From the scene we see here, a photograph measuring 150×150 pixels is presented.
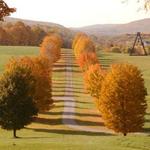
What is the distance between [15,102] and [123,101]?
14597 millimetres

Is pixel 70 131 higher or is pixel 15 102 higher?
pixel 15 102

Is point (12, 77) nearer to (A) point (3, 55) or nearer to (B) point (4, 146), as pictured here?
(B) point (4, 146)

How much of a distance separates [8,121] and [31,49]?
134m

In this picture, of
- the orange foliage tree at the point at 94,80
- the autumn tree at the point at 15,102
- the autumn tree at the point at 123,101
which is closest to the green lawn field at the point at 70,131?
the autumn tree at the point at 15,102

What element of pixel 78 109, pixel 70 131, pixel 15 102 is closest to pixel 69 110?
pixel 78 109

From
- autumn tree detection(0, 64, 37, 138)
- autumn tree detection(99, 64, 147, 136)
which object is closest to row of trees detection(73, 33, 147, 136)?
autumn tree detection(99, 64, 147, 136)

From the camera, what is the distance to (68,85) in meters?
123

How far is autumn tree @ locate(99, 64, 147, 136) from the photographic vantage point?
2344 inches

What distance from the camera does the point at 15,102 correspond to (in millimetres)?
55250

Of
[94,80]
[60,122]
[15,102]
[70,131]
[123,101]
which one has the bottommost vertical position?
[60,122]

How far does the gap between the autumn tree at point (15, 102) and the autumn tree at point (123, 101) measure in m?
10.2

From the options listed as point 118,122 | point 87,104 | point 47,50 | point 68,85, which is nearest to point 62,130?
point 118,122

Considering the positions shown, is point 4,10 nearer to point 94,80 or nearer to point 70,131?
point 70,131

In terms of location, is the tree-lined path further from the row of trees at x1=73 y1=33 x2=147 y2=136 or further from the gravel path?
the row of trees at x1=73 y1=33 x2=147 y2=136
